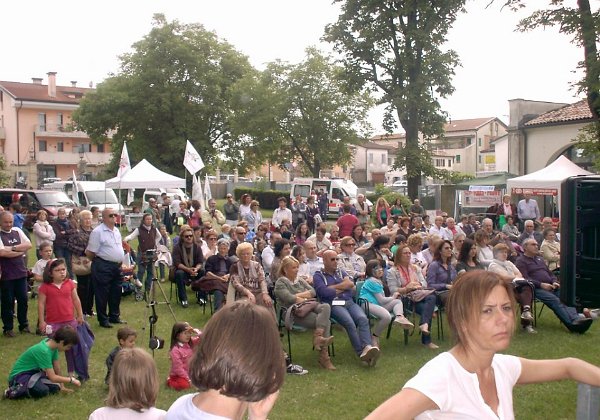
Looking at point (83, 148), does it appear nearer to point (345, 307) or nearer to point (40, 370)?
point (345, 307)

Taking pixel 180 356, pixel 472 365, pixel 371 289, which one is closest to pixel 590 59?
pixel 371 289

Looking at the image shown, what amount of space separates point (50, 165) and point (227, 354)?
232ft

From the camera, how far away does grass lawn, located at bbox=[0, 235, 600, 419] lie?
6559 millimetres

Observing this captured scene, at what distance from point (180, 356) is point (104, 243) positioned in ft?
10.4

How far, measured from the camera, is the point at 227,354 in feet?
6.49

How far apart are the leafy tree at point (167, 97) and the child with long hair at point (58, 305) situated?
3659 centimetres

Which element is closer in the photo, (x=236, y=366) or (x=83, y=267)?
(x=236, y=366)

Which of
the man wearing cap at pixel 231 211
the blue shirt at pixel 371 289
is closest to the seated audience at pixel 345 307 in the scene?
the blue shirt at pixel 371 289

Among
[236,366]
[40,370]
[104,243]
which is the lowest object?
[40,370]

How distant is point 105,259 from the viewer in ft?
32.1

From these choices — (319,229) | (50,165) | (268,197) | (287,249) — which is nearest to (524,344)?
(287,249)

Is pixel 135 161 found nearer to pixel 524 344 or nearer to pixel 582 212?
pixel 524 344

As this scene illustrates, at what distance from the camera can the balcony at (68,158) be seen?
66.9 metres

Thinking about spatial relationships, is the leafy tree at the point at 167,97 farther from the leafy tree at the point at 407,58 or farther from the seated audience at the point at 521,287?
the seated audience at the point at 521,287
